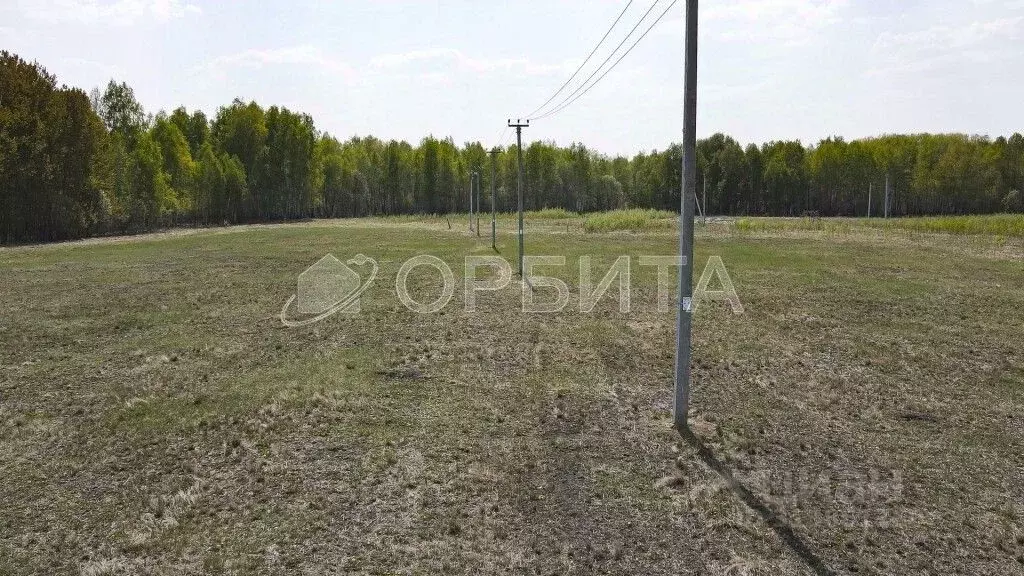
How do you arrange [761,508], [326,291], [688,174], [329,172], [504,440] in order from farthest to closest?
[329,172]
[326,291]
[504,440]
[688,174]
[761,508]

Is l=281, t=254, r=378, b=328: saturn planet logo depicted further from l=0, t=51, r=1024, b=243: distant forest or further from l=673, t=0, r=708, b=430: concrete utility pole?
l=0, t=51, r=1024, b=243: distant forest

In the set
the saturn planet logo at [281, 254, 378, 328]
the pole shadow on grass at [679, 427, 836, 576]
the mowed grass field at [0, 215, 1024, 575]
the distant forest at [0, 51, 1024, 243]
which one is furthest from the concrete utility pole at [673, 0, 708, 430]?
the distant forest at [0, 51, 1024, 243]

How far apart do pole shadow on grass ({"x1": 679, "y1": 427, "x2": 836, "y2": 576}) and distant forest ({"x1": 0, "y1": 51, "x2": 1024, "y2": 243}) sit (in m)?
58.3

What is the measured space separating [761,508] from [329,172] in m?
116

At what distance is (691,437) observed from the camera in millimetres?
10273

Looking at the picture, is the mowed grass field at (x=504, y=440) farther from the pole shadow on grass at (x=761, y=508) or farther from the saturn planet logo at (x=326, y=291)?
the saturn planet logo at (x=326, y=291)

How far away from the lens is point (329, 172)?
382 ft

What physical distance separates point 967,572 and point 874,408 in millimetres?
5429

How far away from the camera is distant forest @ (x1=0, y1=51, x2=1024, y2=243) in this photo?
56.5 metres

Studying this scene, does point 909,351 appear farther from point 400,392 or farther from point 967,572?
point 400,392

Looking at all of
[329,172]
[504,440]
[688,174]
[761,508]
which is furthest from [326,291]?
[329,172]

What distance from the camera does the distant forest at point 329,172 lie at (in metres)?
56.5

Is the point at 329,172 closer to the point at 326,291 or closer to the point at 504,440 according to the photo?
the point at 326,291

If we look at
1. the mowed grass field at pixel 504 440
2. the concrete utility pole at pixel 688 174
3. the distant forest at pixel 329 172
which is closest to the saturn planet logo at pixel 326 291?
the mowed grass field at pixel 504 440
